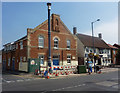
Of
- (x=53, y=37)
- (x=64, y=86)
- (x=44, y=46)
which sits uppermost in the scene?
(x=53, y=37)

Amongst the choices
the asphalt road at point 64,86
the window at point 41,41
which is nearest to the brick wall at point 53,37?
the window at point 41,41

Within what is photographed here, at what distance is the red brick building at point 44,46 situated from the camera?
67.4 feet

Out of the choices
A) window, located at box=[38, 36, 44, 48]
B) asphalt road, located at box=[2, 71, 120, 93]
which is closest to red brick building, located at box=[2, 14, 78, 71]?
window, located at box=[38, 36, 44, 48]

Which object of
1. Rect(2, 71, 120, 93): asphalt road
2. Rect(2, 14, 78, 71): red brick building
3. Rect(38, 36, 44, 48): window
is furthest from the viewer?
Rect(38, 36, 44, 48): window

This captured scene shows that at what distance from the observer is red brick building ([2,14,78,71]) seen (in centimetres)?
2053

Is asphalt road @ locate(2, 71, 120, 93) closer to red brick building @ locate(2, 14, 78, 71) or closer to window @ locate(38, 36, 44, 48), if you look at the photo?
red brick building @ locate(2, 14, 78, 71)

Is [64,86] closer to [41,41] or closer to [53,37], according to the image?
[41,41]

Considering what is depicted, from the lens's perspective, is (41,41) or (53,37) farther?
(53,37)

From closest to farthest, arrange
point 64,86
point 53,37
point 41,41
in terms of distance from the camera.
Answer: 1. point 64,86
2. point 41,41
3. point 53,37

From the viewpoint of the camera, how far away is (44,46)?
72.7ft

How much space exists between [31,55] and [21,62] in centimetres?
259

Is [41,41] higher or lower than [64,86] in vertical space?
higher

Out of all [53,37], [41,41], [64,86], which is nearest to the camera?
[64,86]

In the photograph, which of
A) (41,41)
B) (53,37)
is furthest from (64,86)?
(53,37)
